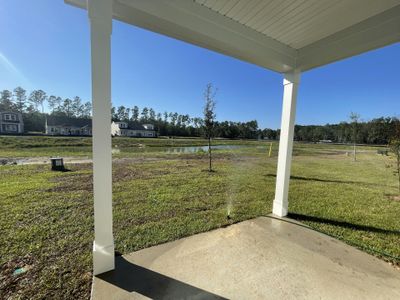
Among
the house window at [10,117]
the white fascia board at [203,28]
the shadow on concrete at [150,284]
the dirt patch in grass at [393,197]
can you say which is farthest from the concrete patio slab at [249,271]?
the house window at [10,117]

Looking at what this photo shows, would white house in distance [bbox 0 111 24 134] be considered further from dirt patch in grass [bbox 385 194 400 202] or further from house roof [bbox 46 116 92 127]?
dirt patch in grass [bbox 385 194 400 202]

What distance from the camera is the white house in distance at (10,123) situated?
2791 cm

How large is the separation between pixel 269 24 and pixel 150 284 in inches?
141

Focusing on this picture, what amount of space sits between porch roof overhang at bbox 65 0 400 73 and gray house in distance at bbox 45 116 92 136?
137 ft

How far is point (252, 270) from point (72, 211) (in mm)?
3364

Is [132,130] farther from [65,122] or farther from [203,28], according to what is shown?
[203,28]

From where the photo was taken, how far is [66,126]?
3759cm

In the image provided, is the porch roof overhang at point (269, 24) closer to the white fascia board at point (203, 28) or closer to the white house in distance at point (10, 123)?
the white fascia board at point (203, 28)

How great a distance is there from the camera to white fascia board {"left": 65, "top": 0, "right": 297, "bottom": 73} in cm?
208

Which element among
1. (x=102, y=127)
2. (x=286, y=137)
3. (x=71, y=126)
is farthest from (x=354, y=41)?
(x=71, y=126)

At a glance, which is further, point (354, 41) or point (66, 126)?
point (66, 126)

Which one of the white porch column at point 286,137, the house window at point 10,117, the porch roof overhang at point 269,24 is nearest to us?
the porch roof overhang at point 269,24

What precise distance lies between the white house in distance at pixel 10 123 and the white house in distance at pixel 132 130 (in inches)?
620

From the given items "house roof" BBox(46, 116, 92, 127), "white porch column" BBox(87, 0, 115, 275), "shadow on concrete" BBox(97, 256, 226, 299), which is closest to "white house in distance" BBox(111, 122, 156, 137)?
"house roof" BBox(46, 116, 92, 127)
